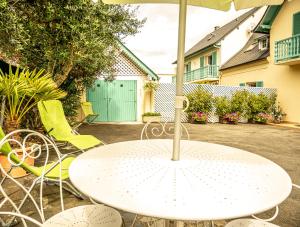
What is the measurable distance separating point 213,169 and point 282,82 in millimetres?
14422

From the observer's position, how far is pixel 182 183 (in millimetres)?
1254

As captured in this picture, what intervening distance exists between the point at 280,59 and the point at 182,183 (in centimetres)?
1391

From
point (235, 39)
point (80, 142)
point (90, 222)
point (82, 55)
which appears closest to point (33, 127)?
point (82, 55)

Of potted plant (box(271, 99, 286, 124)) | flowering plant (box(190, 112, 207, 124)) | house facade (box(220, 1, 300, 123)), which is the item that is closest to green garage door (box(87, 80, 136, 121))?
flowering plant (box(190, 112, 207, 124))

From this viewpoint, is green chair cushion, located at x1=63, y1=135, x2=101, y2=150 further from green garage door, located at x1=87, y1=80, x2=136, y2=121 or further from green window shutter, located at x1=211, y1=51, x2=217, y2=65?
green window shutter, located at x1=211, y1=51, x2=217, y2=65

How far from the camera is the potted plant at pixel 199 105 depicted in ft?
41.6

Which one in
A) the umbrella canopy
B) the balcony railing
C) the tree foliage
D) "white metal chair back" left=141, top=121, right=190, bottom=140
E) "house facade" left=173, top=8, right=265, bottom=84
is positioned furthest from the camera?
"house facade" left=173, top=8, right=265, bottom=84

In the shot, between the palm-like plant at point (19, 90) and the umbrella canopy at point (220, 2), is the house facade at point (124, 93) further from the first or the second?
the umbrella canopy at point (220, 2)

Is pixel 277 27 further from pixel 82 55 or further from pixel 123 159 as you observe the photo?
pixel 123 159

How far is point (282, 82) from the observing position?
13914mm

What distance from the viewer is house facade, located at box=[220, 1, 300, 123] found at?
12844mm

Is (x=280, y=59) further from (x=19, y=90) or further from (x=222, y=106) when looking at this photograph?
(x=19, y=90)

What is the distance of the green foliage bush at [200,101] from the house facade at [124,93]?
6.93 ft

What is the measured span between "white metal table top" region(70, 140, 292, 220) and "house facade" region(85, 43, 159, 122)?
1109 centimetres
